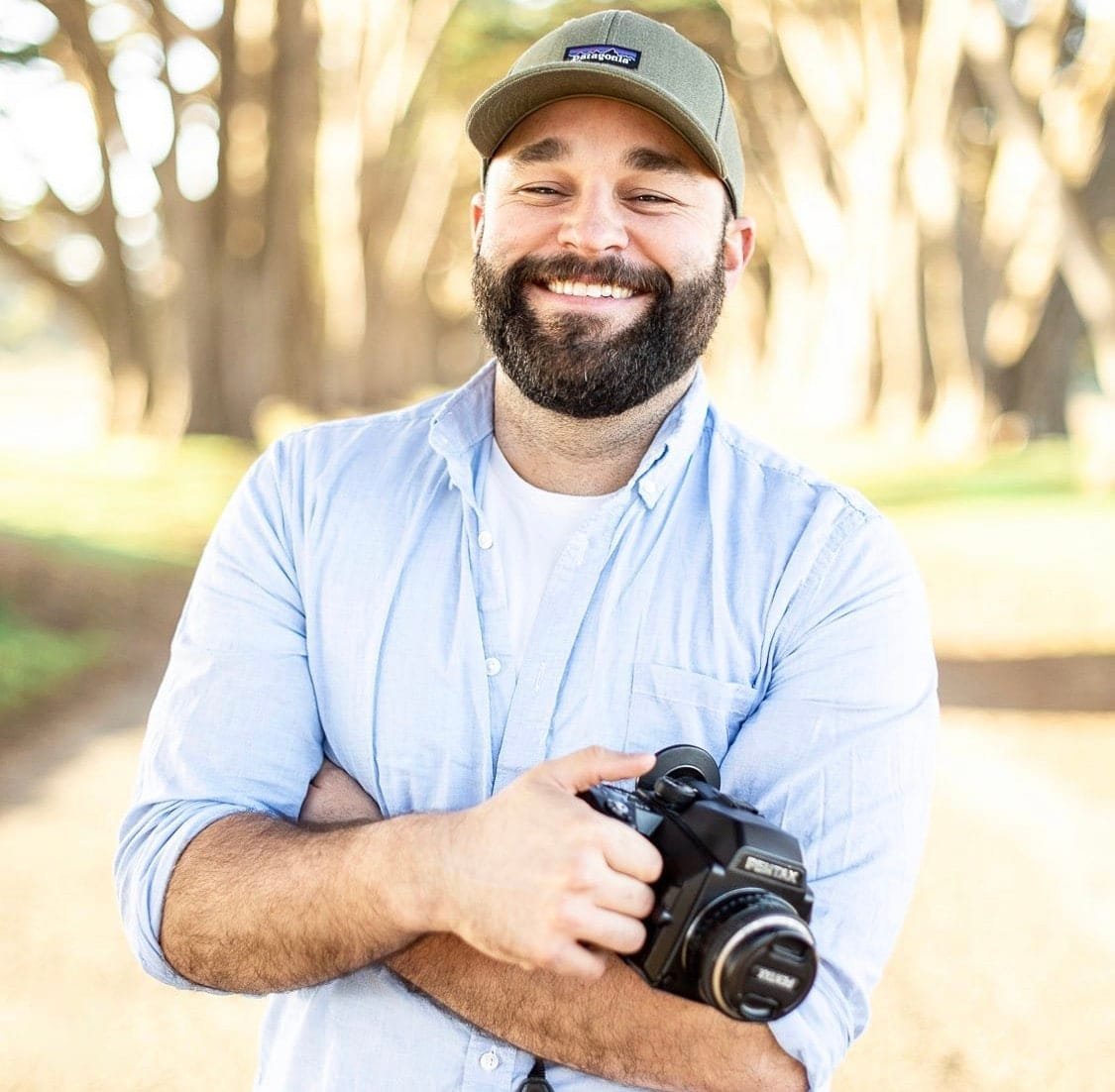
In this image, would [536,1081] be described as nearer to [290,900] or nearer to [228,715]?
[290,900]

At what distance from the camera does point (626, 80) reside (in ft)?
9.05

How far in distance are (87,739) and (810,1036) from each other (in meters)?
6.65

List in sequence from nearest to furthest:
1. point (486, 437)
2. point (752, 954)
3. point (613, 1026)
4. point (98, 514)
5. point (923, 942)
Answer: point (752, 954), point (613, 1026), point (486, 437), point (923, 942), point (98, 514)

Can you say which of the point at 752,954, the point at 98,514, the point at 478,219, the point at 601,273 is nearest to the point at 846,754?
the point at 752,954

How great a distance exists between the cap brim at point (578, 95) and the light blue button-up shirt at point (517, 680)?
541 millimetres

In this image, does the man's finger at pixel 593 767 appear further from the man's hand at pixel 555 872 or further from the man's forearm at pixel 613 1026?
the man's forearm at pixel 613 1026

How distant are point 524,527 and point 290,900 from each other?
0.86 meters

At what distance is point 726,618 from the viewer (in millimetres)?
2641

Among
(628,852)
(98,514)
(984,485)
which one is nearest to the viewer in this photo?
(628,852)

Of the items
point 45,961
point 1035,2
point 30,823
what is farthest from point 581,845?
point 1035,2

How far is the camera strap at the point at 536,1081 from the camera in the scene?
242cm

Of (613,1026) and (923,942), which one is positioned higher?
(613,1026)

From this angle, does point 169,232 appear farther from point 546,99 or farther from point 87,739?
point 546,99

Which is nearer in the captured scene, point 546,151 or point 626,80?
point 626,80
